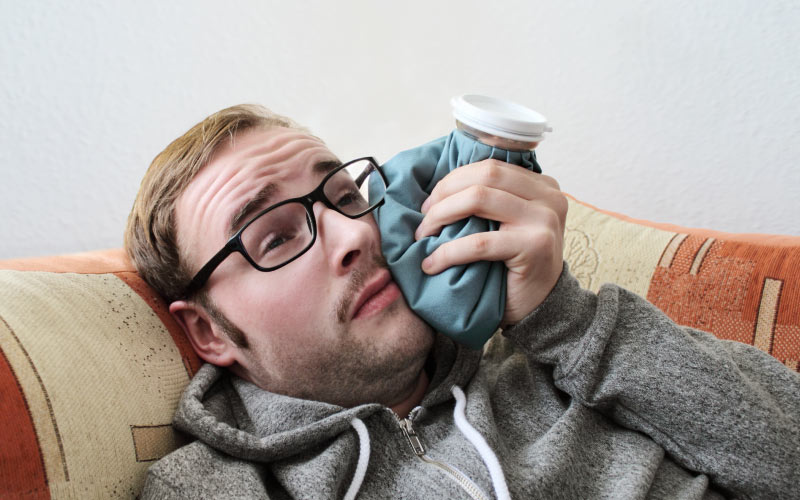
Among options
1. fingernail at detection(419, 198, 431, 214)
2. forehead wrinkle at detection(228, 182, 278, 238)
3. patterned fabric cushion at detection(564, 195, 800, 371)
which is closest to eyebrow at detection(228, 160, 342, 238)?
forehead wrinkle at detection(228, 182, 278, 238)

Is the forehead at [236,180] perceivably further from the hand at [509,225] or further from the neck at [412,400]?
the neck at [412,400]

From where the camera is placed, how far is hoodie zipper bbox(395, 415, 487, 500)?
75cm

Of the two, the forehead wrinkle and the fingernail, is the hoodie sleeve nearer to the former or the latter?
the fingernail

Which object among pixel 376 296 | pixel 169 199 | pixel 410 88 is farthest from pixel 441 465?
pixel 410 88

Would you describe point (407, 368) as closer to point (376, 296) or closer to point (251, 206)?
point (376, 296)

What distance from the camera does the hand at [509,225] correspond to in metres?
0.87

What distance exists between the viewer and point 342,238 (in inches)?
35.5

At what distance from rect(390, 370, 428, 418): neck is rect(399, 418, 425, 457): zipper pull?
9cm

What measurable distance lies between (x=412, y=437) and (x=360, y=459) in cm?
10

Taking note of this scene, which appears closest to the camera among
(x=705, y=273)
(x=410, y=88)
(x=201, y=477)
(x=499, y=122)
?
(x=201, y=477)

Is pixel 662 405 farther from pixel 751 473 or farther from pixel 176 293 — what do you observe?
pixel 176 293

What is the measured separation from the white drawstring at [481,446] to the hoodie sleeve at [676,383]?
14 centimetres

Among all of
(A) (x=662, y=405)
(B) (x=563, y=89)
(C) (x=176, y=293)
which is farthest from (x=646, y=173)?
(C) (x=176, y=293)

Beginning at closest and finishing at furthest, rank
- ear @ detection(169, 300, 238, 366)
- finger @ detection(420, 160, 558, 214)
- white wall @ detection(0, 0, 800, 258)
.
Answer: finger @ detection(420, 160, 558, 214) < ear @ detection(169, 300, 238, 366) < white wall @ detection(0, 0, 800, 258)
